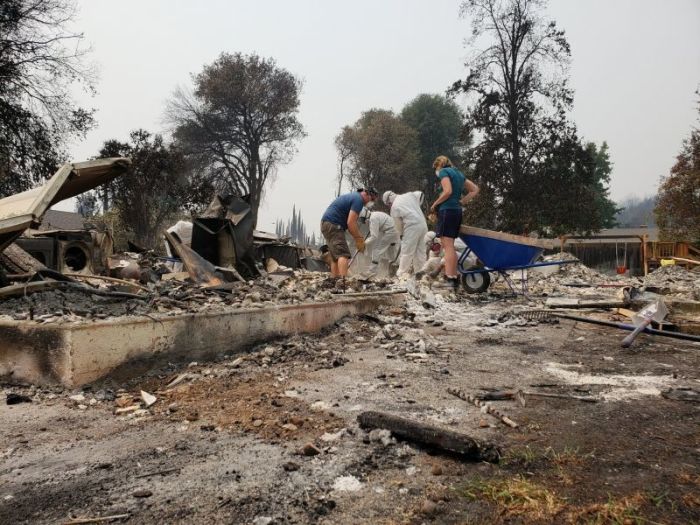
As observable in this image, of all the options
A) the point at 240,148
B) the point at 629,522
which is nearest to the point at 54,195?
the point at 629,522

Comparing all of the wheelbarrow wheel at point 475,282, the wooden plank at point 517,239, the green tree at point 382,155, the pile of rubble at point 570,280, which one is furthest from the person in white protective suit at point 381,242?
the green tree at point 382,155

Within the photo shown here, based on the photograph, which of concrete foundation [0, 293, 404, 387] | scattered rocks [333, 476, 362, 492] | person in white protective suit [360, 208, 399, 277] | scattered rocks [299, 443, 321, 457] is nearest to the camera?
scattered rocks [333, 476, 362, 492]

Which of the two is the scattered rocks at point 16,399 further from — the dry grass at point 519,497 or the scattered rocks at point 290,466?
the dry grass at point 519,497

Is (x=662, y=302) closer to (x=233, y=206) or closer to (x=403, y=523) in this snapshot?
(x=403, y=523)

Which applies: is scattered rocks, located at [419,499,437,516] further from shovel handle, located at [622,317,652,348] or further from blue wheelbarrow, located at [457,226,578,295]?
blue wheelbarrow, located at [457,226,578,295]

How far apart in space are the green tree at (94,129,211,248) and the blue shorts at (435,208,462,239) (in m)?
17.7

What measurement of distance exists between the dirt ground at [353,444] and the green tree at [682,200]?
23315mm

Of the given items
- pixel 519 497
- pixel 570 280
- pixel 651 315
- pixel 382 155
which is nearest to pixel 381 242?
pixel 570 280

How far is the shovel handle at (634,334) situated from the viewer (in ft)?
13.4

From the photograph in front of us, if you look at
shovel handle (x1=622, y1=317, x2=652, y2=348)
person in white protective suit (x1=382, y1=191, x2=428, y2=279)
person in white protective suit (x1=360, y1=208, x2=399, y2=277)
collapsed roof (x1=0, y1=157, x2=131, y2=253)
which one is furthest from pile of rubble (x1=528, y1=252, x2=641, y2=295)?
collapsed roof (x1=0, y1=157, x2=131, y2=253)

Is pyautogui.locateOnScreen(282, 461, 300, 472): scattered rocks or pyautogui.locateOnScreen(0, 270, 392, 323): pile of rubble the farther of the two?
pyautogui.locateOnScreen(0, 270, 392, 323): pile of rubble

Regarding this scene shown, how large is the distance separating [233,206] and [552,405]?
6.61 metres

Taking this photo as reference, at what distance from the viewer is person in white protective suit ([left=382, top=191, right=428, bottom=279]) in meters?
9.06

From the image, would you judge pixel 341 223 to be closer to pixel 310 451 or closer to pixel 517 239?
pixel 517 239
